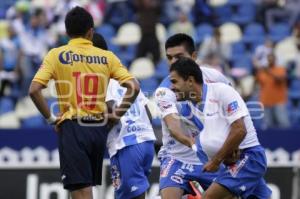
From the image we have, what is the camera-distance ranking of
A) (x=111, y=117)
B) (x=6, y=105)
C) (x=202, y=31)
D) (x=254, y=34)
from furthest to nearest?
(x=254, y=34) → (x=202, y=31) → (x=6, y=105) → (x=111, y=117)

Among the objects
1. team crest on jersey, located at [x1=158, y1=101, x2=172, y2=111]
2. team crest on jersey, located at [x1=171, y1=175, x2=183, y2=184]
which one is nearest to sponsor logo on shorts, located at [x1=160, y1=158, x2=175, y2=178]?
team crest on jersey, located at [x1=171, y1=175, x2=183, y2=184]

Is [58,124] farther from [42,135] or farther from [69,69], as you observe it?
[42,135]

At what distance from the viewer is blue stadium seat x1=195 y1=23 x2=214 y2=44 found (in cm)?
1886

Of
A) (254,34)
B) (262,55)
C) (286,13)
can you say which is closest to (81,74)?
(262,55)

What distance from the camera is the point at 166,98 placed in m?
9.79

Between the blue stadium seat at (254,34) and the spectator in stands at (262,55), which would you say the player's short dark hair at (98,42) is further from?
the blue stadium seat at (254,34)

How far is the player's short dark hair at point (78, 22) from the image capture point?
9.49 m

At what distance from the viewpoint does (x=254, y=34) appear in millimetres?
19219

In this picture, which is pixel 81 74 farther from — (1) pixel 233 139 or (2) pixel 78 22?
(1) pixel 233 139

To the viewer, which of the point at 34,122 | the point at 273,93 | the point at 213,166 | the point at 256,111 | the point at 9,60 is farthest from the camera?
the point at 9,60

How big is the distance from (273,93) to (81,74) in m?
7.72

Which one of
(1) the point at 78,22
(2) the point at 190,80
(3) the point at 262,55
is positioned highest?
(1) the point at 78,22

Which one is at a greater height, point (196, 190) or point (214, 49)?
point (214, 49)

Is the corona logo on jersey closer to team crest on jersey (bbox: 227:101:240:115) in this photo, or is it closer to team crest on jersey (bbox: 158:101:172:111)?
team crest on jersey (bbox: 158:101:172:111)
